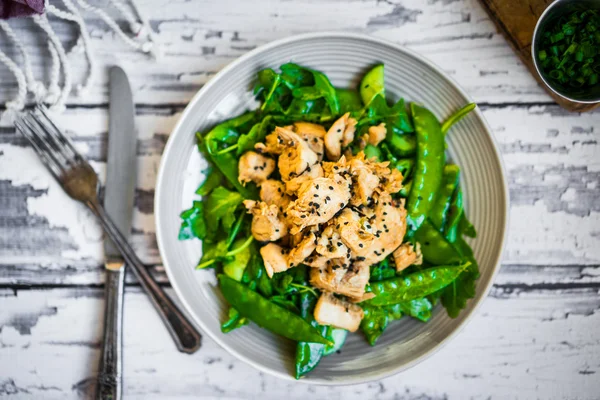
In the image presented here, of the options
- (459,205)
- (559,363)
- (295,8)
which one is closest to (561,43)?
(459,205)

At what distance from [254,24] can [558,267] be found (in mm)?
1630

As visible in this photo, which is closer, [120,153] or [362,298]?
[362,298]

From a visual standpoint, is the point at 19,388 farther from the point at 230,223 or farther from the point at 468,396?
the point at 468,396

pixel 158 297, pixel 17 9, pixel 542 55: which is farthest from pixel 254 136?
pixel 542 55

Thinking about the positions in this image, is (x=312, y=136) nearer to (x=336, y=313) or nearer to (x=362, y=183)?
(x=362, y=183)

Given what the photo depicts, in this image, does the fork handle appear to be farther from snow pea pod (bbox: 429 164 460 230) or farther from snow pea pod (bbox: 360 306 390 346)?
snow pea pod (bbox: 429 164 460 230)

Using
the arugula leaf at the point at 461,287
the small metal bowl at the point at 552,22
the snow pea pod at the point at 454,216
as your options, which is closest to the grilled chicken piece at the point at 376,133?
the snow pea pod at the point at 454,216

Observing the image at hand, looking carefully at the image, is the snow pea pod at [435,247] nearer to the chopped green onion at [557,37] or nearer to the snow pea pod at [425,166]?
the snow pea pod at [425,166]

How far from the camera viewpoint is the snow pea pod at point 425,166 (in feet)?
5.73

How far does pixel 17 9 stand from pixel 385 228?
1576 millimetres

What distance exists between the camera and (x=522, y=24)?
182 centimetres

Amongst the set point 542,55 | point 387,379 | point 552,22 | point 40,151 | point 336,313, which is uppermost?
point 552,22

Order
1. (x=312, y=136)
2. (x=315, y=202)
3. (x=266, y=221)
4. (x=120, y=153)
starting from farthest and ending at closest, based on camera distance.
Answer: (x=120, y=153), (x=312, y=136), (x=266, y=221), (x=315, y=202)

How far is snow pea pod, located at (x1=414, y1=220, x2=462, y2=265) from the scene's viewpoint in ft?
5.68
